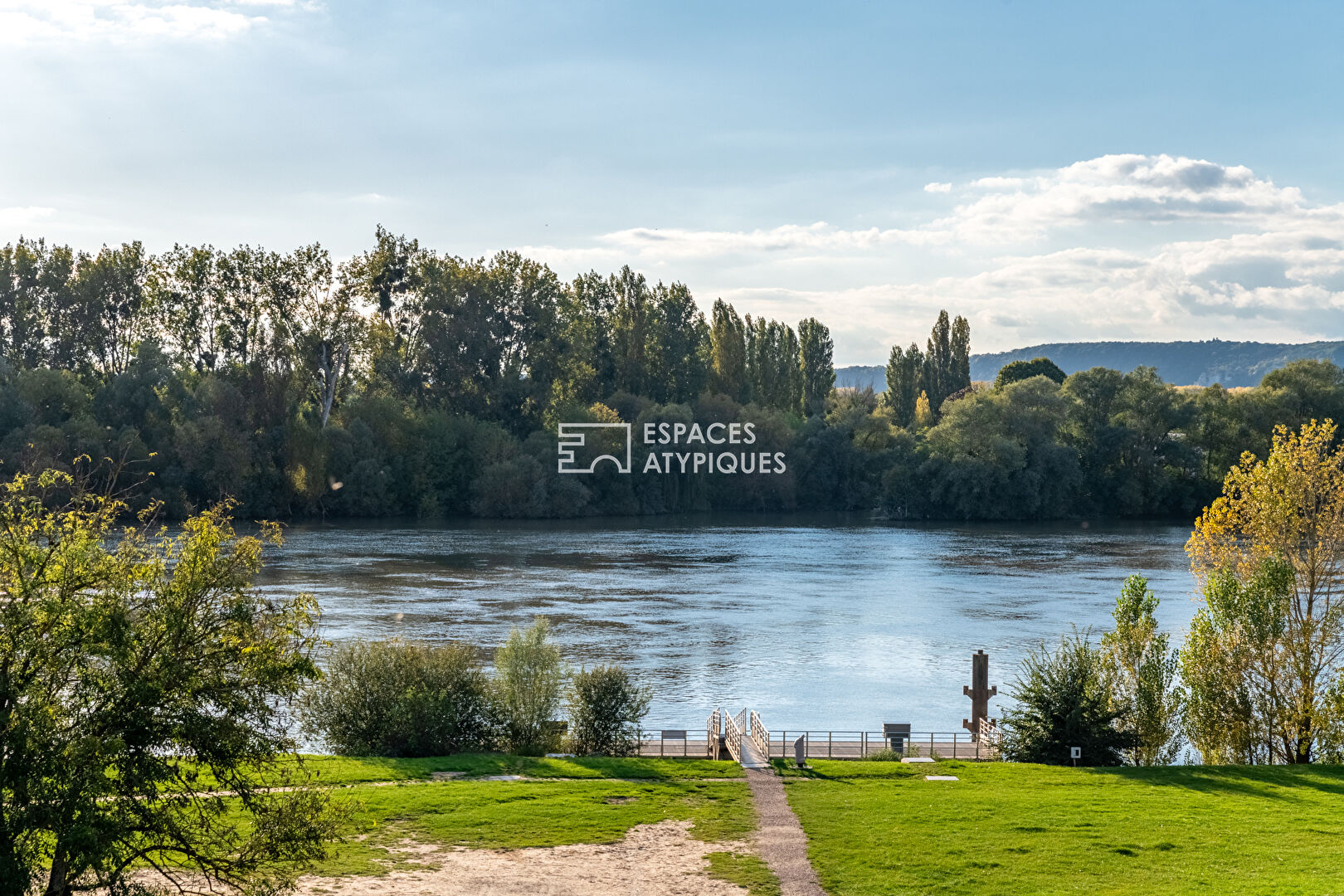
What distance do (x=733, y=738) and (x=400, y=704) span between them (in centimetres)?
820

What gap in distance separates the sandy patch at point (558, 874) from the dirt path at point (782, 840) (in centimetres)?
74

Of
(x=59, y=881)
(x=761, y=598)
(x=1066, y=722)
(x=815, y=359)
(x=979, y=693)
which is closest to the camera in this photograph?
(x=59, y=881)

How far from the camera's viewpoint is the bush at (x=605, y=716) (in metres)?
30.2

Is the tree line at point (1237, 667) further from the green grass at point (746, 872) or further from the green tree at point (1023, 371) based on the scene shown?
the green tree at point (1023, 371)

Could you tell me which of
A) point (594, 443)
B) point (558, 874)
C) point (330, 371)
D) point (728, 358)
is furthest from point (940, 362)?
point (558, 874)

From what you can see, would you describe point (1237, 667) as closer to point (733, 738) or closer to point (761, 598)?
point (733, 738)

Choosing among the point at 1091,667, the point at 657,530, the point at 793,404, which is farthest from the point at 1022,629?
the point at 793,404

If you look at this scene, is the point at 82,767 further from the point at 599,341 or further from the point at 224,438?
the point at 599,341

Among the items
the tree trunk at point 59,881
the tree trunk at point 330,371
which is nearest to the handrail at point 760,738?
the tree trunk at point 59,881

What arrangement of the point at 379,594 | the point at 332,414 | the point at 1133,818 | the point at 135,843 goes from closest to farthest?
the point at 135,843, the point at 1133,818, the point at 379,594, the point at 332,414

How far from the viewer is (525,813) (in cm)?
2267

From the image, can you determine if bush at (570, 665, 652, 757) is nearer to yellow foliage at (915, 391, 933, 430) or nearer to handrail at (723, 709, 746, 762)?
handrail at (723, 709, 746, 762)

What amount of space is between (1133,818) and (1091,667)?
7.72m

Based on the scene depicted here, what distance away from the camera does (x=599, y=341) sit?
382 feet
